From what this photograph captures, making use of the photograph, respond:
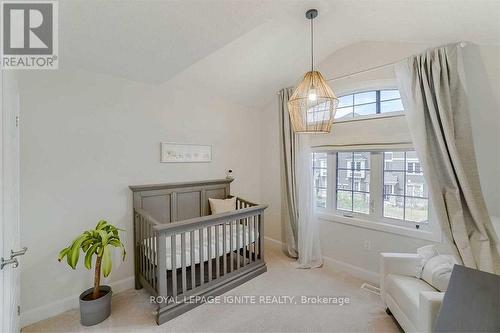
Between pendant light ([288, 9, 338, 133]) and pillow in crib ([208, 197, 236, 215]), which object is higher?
pendant light ([288, 9, 338, 133])

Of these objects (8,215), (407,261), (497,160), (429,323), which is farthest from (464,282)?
(8,215)

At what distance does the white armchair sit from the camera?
5.01 ft

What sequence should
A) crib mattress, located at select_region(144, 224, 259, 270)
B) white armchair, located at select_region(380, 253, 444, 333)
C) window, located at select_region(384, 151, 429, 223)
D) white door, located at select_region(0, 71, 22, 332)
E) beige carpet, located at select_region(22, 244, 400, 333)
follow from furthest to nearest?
window, located at select_region(384, 151, 429, 223), crib mattress, located at select_region(144, 224, 259, 270), beige carpet, located at select_region(22, 244, 400, 333), white armchair, located at select_region(380, 253, 444, 333), white door, located at select_region(0, 71, 22, 332)

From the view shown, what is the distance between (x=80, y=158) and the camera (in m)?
2.37

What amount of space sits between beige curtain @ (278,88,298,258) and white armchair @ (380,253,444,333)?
147cm

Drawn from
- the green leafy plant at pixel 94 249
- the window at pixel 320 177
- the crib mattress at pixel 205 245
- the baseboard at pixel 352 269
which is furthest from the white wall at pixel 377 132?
the green leafy plant at pixel 94 249

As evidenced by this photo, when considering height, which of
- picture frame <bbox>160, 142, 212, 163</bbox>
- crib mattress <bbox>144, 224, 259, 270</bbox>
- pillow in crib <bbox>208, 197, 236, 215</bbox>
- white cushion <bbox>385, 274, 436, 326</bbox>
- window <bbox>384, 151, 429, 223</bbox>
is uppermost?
picture frame <bbox>160, 142, 212, 163</bbox>

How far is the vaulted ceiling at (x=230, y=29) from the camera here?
5.66 feet

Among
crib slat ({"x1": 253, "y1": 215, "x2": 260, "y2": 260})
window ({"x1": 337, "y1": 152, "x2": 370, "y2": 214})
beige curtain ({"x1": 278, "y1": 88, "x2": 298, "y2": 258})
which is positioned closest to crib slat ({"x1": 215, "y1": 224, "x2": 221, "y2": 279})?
crib slat ({"x1": 253, "y1": 215, "x2": 260, "y2": 260})

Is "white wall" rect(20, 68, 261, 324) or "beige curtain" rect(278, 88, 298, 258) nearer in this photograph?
"white wall" rect(20, 68, 261, 324)

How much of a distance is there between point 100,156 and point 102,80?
824mm

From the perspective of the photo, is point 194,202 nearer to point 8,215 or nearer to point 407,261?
point 8,215

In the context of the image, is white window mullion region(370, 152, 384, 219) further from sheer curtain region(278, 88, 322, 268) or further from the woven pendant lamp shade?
the woven pendant lamp shade

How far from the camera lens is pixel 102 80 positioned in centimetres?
249
